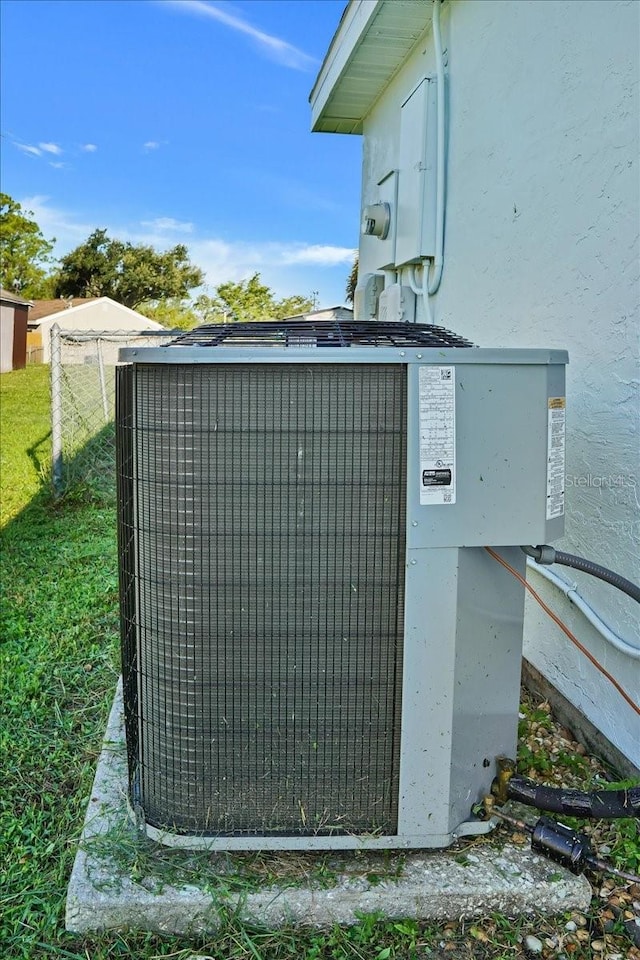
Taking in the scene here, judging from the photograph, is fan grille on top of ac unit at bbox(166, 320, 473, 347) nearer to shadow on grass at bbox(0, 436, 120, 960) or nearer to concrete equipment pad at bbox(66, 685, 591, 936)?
concrete equipment pad at bbox(66, 685, 591, 936)

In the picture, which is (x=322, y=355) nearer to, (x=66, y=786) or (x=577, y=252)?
(x=577, y=252)

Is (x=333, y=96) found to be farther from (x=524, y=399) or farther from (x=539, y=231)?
(x=524, y=399)

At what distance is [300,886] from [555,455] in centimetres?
106

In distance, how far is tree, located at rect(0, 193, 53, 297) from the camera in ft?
112

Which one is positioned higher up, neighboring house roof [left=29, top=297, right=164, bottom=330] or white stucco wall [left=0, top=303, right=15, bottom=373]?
neighboring house roof [left=29, top=297, right=164, bottom=330]

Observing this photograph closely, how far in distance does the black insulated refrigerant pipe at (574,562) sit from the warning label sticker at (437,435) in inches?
10.0

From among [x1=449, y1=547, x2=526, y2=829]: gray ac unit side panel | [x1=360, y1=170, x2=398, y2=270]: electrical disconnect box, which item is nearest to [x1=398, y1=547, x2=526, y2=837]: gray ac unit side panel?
[x1=449, y1=547, x2=526, y2=829]: gray ac unit side panel

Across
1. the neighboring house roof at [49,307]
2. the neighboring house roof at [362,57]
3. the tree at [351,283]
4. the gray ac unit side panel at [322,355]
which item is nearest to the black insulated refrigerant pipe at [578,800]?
the gray ac unit side panel at [322,355]

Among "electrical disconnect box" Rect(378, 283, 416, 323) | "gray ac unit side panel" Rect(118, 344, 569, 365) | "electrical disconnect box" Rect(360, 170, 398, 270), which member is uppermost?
"electrical disconnect box" Rect(360, 170, 398, 270)

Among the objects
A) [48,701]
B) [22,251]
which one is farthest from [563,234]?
[22,251]

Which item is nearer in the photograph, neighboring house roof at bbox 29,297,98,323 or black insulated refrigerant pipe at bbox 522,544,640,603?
black insulated refrigerant pipe at bbox 522,544,640,603

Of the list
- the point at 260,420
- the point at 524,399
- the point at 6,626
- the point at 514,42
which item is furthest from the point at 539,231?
the point at 6,626

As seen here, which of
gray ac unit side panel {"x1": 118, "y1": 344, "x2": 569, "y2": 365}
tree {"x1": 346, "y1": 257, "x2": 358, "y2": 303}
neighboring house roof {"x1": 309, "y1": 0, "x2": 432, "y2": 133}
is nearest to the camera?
gray ac unit side panel {"x1": 118, "y1": 344, "x2": 569, "y2": 365}

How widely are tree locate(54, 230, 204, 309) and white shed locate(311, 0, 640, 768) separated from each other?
121 ft
